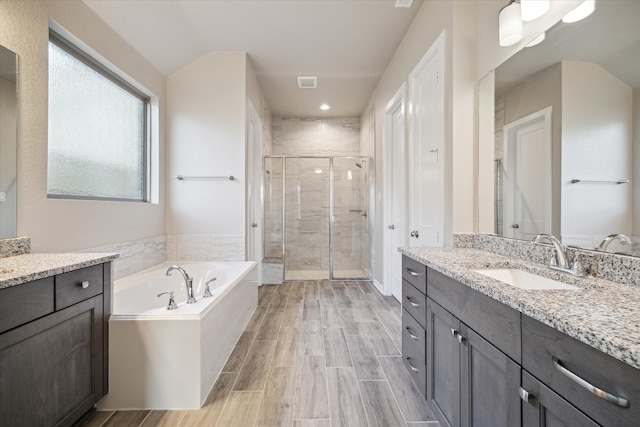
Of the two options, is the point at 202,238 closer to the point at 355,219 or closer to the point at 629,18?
the point at 355,219

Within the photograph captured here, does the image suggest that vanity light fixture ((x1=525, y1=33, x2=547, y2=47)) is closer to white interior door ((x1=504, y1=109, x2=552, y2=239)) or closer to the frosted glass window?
white interior door ((x1=504, y1=109, x2=552, y2=239))

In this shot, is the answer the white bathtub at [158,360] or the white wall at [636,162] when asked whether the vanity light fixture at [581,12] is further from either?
the white bathtub at [158,360]

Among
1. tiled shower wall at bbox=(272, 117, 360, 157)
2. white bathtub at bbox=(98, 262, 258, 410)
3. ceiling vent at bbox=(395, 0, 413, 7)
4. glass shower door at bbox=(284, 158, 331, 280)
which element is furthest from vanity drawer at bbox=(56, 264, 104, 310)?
tiled shower wall at bbox=(272, 117, 360, 157)

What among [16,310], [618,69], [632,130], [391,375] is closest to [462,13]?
[618,69]

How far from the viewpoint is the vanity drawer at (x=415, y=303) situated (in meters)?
1.50

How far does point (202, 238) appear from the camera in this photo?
307 centimetres

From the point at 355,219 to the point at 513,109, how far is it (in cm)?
320

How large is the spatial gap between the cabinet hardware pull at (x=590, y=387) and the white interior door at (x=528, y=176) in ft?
2.93

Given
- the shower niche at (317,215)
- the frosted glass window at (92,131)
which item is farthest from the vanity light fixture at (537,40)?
the shower niche at (317,215)

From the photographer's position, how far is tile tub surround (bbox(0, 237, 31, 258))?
56.0 inches

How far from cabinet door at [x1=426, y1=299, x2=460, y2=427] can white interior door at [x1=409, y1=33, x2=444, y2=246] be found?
0.82 m

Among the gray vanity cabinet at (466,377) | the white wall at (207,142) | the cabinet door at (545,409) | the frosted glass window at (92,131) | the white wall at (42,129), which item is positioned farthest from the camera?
the white wall at (207,142)

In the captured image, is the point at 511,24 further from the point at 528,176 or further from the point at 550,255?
the point at 550,255

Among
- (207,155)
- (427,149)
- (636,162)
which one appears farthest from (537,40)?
(207,155)
